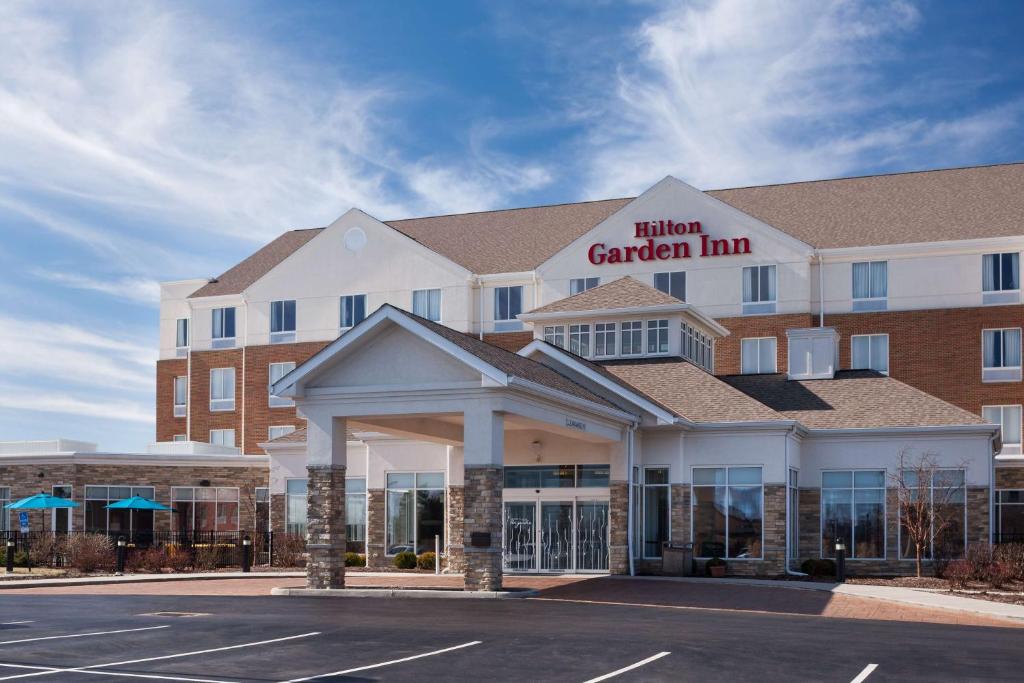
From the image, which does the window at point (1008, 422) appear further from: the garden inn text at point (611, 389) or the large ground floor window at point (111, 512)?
the large ground floor window at point (111, 512)

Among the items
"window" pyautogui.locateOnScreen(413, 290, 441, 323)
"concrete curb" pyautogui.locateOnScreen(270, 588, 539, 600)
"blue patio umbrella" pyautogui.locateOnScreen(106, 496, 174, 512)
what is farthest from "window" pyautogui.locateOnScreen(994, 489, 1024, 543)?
"blue patio umbrella" pyautogui.locateOnScreen(106, 496, 174, 512)

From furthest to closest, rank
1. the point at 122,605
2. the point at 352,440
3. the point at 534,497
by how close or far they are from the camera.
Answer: the point at 352,440
the point at 534,497
the point at 122,605

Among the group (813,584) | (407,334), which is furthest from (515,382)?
(813,584)

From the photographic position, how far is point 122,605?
80.3ft

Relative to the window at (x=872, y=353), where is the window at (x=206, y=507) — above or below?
below

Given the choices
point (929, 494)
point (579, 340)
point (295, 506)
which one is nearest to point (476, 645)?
point (929, 494)

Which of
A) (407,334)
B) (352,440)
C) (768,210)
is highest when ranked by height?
(768,210)

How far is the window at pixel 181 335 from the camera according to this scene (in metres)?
66.9

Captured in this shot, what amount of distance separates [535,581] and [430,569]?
6693mm

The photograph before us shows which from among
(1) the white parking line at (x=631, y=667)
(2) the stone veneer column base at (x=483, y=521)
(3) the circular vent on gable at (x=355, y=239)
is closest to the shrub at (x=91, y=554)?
(2) the stone veneer column base at (x=483, y=521)

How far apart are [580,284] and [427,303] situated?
7.76 meters

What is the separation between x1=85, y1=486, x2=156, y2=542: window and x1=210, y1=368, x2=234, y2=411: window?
13342 millimetres

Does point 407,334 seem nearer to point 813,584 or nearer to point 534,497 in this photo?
point 534,497

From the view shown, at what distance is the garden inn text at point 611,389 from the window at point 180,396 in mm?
154
